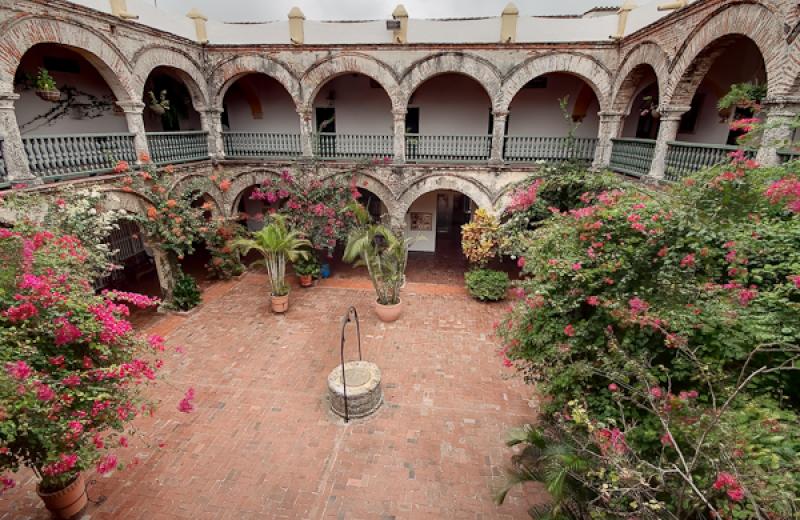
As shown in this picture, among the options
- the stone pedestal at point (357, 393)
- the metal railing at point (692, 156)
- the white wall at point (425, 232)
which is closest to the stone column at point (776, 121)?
the metal railing at point (692, 156)

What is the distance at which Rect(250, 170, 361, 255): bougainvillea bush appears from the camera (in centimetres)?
1136

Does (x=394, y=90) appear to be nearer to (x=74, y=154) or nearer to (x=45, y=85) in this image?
(x=74, y=154)

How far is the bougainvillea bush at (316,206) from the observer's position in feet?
37.3

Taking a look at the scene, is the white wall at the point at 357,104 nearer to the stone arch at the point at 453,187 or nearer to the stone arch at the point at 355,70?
the stone arch at the point at 355,70

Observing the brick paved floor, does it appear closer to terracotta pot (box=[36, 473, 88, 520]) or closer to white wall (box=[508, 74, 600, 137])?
terracotta pot (box=[36, 473, 88, 520])

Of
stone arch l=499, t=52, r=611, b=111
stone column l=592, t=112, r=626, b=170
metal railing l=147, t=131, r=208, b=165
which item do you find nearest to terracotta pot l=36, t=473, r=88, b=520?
metal railing l=147, t=131, r=208, b=165

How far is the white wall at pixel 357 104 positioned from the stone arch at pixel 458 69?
2.72 m

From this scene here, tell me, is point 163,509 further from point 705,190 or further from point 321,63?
point 321,63

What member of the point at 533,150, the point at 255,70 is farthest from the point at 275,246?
the point at 533,150

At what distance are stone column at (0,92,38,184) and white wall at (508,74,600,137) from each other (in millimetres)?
13204

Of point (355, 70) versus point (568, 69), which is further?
point (355, 70)

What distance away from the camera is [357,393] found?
253 inches

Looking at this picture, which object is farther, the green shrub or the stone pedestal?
the green shrub

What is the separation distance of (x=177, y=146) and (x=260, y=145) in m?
2.65
